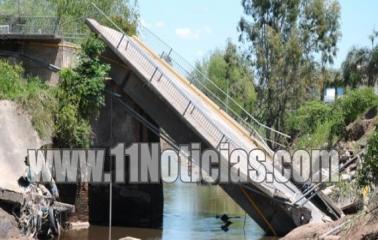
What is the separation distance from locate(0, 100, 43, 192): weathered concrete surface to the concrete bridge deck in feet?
12.0

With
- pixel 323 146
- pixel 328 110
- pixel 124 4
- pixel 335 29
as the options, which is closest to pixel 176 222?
pixel 323 146

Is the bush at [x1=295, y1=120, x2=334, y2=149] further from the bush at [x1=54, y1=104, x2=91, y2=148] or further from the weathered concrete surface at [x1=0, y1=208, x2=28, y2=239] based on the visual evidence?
the weathered concrete surface at [x1=0, y1=208, x2=28, y2=239]

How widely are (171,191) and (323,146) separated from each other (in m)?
8.77

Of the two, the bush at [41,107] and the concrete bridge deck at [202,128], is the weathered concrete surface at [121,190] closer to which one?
the concrete bridge deck at [202,128]

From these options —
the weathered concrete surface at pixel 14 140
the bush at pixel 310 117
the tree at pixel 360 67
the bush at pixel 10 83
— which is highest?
the tree at pixel 360 67

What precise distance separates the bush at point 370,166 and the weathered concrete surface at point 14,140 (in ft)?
31.3

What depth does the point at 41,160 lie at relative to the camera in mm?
20469

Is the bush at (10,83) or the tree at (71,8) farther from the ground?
the tree at (71,8)

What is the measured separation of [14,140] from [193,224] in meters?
7.02

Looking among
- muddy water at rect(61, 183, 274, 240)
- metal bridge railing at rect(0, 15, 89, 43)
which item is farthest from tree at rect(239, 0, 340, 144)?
metal bridge railing at rect(0, 15, 89, 43)

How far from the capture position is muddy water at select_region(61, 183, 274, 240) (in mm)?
21281

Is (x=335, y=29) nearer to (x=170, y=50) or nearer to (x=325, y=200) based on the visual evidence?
(x=170, y=50)

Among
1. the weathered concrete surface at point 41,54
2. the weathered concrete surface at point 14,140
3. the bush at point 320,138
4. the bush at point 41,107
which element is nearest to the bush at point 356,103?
the bush at point 320,138

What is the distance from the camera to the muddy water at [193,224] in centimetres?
2128
